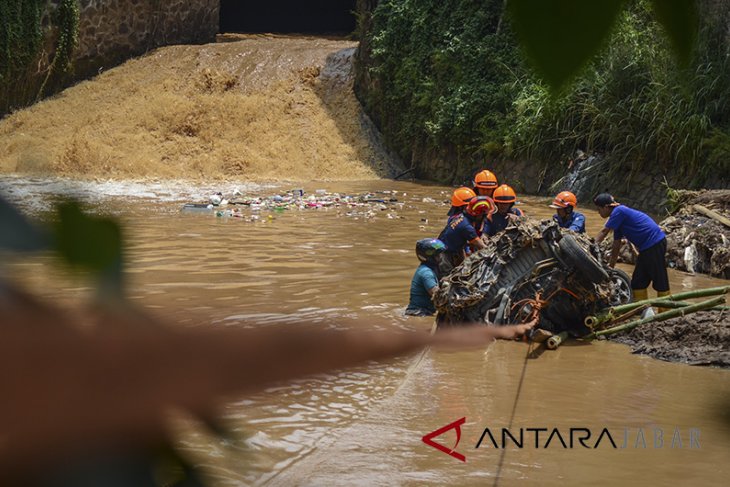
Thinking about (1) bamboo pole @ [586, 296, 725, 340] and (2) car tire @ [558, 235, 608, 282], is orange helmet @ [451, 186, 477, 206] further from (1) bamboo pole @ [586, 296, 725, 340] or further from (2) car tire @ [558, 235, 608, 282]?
(1) bamboo pole @ [586, 296, 725, 340]

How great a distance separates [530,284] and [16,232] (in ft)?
22.4

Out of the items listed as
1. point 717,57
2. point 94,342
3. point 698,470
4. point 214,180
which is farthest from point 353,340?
point 214,180

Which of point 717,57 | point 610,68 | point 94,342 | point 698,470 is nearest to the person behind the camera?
point 94,342

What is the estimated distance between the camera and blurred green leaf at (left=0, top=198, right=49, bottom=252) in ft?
1.19

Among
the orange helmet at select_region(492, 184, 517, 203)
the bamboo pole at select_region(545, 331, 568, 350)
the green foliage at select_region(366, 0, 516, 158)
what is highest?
the green foliage at select_region(366, 0, 516, 158)

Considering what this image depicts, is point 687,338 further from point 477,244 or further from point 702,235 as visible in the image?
point 702,235

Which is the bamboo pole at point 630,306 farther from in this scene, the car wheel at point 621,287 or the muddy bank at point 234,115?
the muddy bank at point 234,115

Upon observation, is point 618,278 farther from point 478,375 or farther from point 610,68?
point 610,68

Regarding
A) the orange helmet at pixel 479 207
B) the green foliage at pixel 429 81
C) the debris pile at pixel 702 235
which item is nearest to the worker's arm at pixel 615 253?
the orange helmet at pixel 479 207

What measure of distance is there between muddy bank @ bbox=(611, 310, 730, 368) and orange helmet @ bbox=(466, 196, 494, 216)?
81.1 inches

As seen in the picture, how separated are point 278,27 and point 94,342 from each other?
35.7 m

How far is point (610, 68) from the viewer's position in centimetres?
60

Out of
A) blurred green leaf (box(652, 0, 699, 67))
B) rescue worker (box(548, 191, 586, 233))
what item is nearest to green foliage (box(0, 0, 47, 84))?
blurred green leaf (box(652, 0, 699, 67))

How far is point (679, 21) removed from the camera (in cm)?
53
